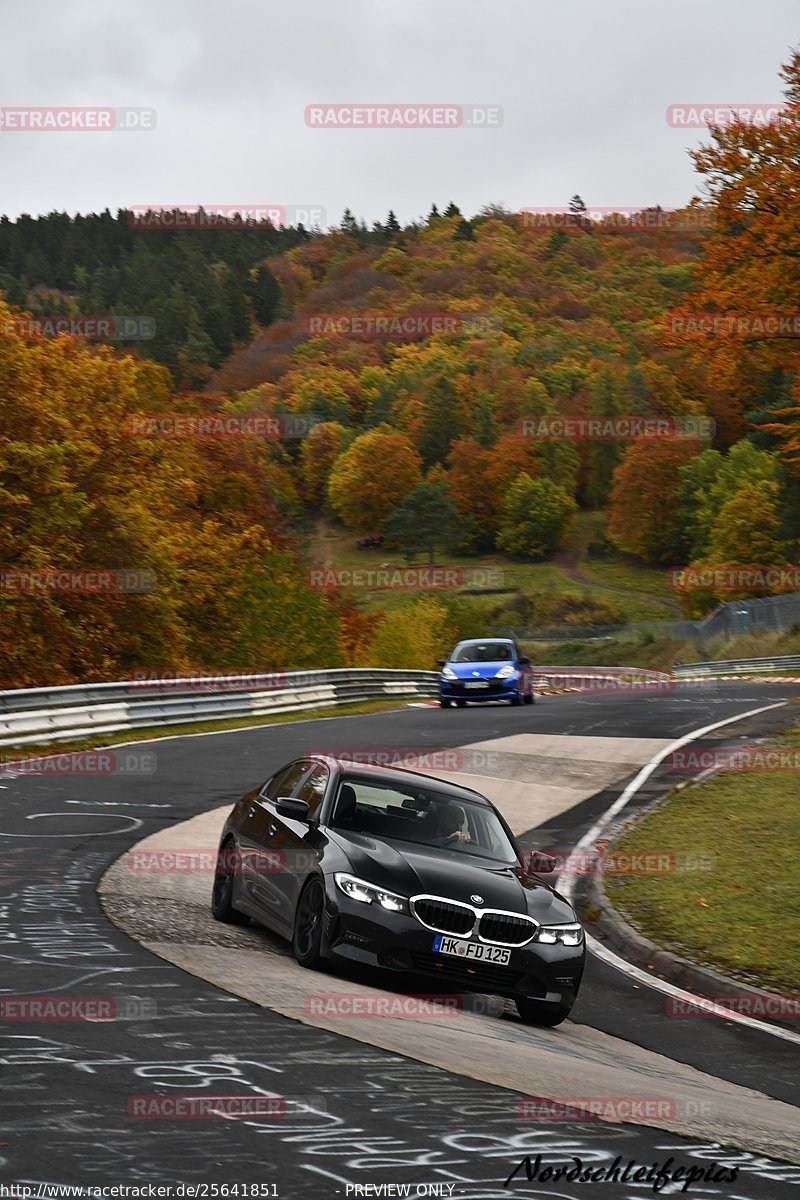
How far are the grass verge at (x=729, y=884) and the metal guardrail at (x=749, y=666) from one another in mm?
37348

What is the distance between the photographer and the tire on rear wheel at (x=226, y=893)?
10734mm

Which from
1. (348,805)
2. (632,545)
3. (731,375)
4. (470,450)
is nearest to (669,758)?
(731,375)

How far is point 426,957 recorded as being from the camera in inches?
343

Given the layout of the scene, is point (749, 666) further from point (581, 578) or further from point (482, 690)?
point (581, 578)

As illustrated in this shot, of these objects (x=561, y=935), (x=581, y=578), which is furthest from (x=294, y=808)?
(x=581, y=578)

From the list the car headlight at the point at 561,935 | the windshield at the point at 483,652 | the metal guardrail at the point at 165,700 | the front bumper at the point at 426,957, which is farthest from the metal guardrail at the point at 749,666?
the front bumper at the point at 426,957

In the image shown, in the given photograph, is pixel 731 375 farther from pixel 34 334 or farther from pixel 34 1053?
pixel 34 1053

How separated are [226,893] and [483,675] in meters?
24.4

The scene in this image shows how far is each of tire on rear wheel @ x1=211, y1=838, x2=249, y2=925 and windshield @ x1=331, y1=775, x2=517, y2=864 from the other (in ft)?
4.34

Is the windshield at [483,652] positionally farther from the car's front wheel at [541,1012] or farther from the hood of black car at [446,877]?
the car's front wheel at [541,1012]

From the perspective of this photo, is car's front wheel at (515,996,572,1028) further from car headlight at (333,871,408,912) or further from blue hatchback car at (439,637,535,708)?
blue hatchback car at (439,637,535,708)

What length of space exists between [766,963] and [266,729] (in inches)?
698

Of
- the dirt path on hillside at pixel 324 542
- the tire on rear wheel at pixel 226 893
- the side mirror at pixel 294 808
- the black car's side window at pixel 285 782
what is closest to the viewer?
the side mirror at pixel 294 808

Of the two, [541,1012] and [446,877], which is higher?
[446,877]
